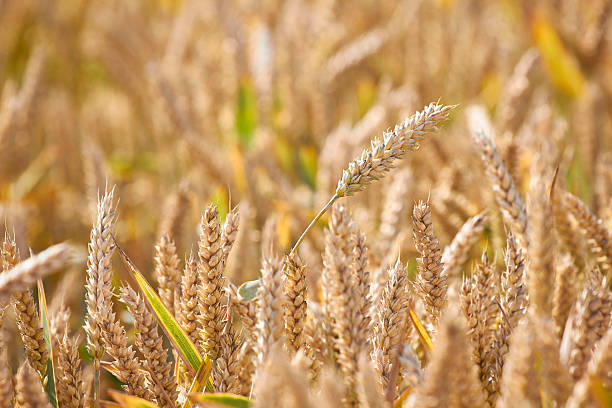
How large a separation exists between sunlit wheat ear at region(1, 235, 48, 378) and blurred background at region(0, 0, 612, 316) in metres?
0.44

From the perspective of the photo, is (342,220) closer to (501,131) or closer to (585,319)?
(585,319)

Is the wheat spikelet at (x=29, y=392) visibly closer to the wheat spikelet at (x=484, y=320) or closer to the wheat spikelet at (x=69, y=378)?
the wheat spikelet at (x=69, y=378)

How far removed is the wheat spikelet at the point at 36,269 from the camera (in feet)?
1.86

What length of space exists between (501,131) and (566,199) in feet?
2.50

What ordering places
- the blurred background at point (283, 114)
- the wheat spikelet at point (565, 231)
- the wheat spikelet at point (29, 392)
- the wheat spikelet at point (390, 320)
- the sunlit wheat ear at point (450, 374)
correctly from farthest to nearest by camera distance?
1. the blurred background at point (283, 114)
2. the wheat spikelet at point (565, 231)
3. the wheat spikelet at point (390, 320)
4. the wheat spikelet at point (29, 392)
5. the sunlit wheat ear at point (450, 374)

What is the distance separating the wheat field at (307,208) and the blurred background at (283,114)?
1 centimetres

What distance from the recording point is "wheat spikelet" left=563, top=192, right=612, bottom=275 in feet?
3.12

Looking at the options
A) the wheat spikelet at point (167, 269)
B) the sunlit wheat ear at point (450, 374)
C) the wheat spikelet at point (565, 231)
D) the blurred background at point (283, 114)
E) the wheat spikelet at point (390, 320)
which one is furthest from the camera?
the blurred background at point (283, 114)

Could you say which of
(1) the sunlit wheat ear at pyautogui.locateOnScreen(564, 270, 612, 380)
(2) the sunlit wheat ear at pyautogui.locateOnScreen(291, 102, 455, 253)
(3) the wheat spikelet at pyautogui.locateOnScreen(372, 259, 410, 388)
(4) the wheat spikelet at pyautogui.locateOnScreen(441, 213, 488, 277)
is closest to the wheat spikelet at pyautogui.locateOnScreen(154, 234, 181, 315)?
(2) the sunlit wheat ear at pyautogui.locateOnScreen(291, 102, 455, 253)

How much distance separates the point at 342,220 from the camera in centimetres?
71

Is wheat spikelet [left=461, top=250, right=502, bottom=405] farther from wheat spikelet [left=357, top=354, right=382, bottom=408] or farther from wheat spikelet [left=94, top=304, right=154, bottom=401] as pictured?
wheat spikelet [left=94, top=304, right=154, bottom=401]

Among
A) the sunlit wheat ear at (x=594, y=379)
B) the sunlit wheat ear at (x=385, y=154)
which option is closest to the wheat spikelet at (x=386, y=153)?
the sunlit wheat ear at (x=385, y=154)

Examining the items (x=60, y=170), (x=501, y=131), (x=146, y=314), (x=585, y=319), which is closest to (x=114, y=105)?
(x=60, y=170)

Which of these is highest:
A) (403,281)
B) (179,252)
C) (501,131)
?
(501,131)
